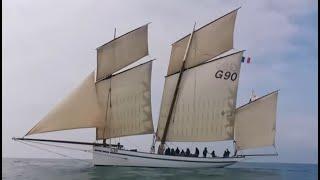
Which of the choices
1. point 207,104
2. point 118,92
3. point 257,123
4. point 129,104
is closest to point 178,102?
point 207,104

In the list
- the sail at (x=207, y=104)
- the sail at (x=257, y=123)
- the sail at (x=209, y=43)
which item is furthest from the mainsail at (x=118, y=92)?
the sail at (x=257, y=123)

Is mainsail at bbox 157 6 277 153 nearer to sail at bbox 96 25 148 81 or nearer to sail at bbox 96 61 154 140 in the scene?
sail at bbox 96 61 154 140

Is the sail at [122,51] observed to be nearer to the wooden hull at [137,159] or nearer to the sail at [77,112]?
the sail at [77,112]

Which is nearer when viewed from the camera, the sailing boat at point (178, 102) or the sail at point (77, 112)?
the sail at point (77, 112)

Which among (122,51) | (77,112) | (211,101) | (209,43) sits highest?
(209,43)

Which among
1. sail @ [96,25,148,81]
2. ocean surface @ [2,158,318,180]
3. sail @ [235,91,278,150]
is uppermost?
sail @ [96,25,148,81]

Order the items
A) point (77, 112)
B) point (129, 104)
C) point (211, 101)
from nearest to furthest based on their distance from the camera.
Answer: point (77, 112) → point (129, 104) → point (211, 101)

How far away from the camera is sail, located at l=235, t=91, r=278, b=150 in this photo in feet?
139

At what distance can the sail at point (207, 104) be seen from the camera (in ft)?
136

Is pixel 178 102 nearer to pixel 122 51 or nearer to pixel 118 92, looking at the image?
pixel 118 92

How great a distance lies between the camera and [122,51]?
139ft

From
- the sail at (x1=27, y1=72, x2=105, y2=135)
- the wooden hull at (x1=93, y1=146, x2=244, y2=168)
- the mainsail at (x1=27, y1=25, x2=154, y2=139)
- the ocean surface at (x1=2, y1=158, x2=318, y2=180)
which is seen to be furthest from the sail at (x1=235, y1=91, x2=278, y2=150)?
the sail at (x1=27, y1=72, x2=105, y2=135)

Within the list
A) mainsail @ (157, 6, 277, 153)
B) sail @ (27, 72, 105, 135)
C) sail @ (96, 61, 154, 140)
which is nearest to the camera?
sail @ (27, 72, 105, 135)

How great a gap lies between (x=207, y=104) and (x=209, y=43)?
262 inches
